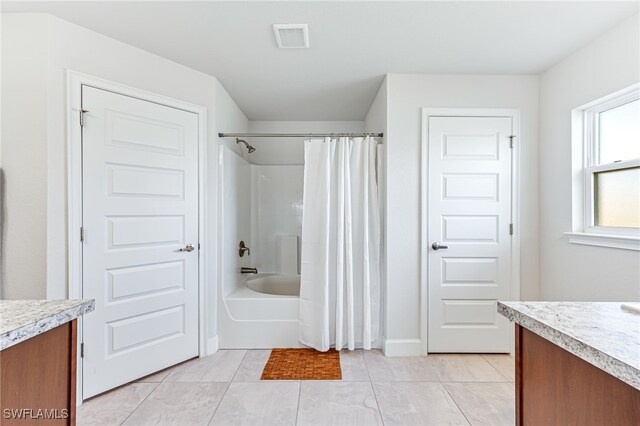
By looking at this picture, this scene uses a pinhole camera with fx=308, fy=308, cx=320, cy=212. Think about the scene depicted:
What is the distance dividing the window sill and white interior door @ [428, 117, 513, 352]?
45cm

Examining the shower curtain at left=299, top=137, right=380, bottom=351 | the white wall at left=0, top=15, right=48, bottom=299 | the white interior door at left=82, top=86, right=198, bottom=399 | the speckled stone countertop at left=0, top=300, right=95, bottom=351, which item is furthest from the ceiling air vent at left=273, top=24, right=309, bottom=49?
the speckled stone countertop at left=0, top=300, right=95, bottom=351

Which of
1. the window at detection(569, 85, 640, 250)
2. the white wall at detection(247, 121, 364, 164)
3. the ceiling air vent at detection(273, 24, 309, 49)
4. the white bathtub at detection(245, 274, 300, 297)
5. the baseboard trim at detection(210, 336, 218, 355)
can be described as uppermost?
the ceiling air vent at detection(273, 24, 309, 49)

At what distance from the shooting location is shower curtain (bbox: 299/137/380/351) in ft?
8.46

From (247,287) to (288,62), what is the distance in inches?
84.0

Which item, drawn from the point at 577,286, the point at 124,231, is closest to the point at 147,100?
the point at 124,231

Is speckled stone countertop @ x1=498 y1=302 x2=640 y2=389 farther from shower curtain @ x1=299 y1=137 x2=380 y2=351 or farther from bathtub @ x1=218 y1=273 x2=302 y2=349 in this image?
bathtub @ x1=218 y1=273 x2=302 y2=349

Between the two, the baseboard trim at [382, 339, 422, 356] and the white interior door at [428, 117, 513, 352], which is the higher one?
the white interior door at [428, 117, 513, 352]

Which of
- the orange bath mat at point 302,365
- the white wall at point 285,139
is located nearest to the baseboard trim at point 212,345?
the orange bath mat at point 302,365

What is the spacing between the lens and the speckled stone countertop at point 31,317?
29.7 inches

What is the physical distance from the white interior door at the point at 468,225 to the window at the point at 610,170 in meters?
0.48

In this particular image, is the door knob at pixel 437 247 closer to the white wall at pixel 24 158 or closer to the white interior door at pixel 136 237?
the white interior door at pixel 136 237

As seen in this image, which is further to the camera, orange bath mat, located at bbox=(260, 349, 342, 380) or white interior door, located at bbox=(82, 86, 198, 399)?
orange bath mat, located at bbox=(260, 349, 342, 380)

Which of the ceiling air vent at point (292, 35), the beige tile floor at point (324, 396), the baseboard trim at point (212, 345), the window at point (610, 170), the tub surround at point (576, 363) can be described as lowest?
the beige tile floor at point (324, 396)

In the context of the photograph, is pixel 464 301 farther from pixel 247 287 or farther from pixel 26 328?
pixel 26 328
